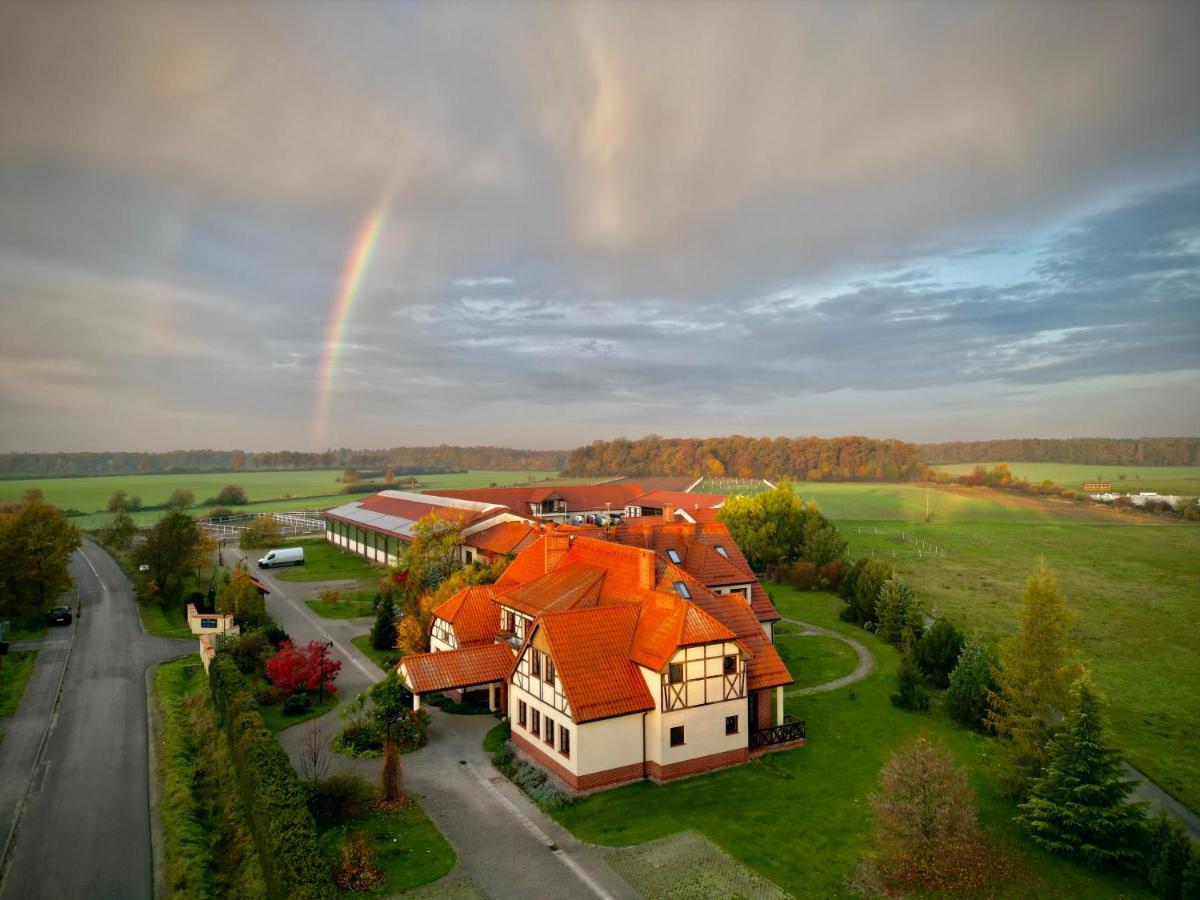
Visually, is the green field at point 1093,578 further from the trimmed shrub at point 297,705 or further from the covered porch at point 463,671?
the trimmed shrub at point 297,705

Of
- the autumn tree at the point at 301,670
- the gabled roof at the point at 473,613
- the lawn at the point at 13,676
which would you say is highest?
the gabled roof at the point at 473,613

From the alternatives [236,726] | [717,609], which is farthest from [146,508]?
[717,609]

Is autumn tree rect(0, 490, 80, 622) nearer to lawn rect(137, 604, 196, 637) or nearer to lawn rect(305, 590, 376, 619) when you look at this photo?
lawn rect(137, 604, 196, 637)

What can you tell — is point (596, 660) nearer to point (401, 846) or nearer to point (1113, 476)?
point (401, 846)

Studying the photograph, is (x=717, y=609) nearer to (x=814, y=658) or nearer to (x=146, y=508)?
(x=814, y=658)

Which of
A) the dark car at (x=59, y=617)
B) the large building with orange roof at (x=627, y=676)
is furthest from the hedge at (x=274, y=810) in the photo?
the dark car at (x=59, y=617)

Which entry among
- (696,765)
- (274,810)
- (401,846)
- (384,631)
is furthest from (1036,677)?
(384,631)
